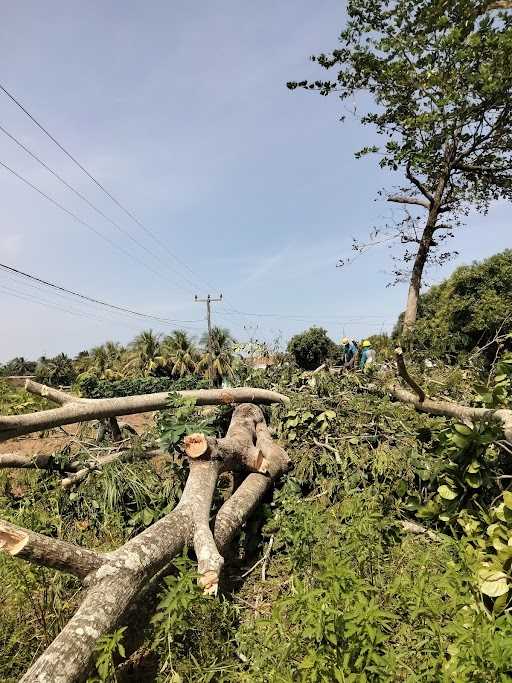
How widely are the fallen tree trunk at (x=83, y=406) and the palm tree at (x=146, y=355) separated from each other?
93.8 feet

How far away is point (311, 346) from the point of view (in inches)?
1058

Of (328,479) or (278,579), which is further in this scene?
(328,479)

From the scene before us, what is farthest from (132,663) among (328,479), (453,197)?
(453,197)

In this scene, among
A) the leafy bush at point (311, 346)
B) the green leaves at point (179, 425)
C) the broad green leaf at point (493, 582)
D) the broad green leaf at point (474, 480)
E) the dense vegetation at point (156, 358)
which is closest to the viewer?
the broad green leaf at point (493, 582)

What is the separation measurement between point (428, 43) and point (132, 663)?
1373cm

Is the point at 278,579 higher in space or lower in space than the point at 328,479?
lower

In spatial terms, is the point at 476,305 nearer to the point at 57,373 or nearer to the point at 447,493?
the point at 447,493

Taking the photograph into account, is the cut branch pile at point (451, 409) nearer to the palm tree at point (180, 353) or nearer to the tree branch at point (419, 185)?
the tree branch at point (419, 185)

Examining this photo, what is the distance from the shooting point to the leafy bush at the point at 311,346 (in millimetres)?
26422

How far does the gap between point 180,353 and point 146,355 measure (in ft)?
9.07

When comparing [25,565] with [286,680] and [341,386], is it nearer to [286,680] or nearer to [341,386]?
[286,680]

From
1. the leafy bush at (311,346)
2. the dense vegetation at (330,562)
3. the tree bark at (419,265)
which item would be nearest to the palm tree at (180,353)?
the leafy bush at (311,346)

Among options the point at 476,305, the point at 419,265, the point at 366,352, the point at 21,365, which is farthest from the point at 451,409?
the point at 21,365

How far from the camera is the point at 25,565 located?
3.01 m
